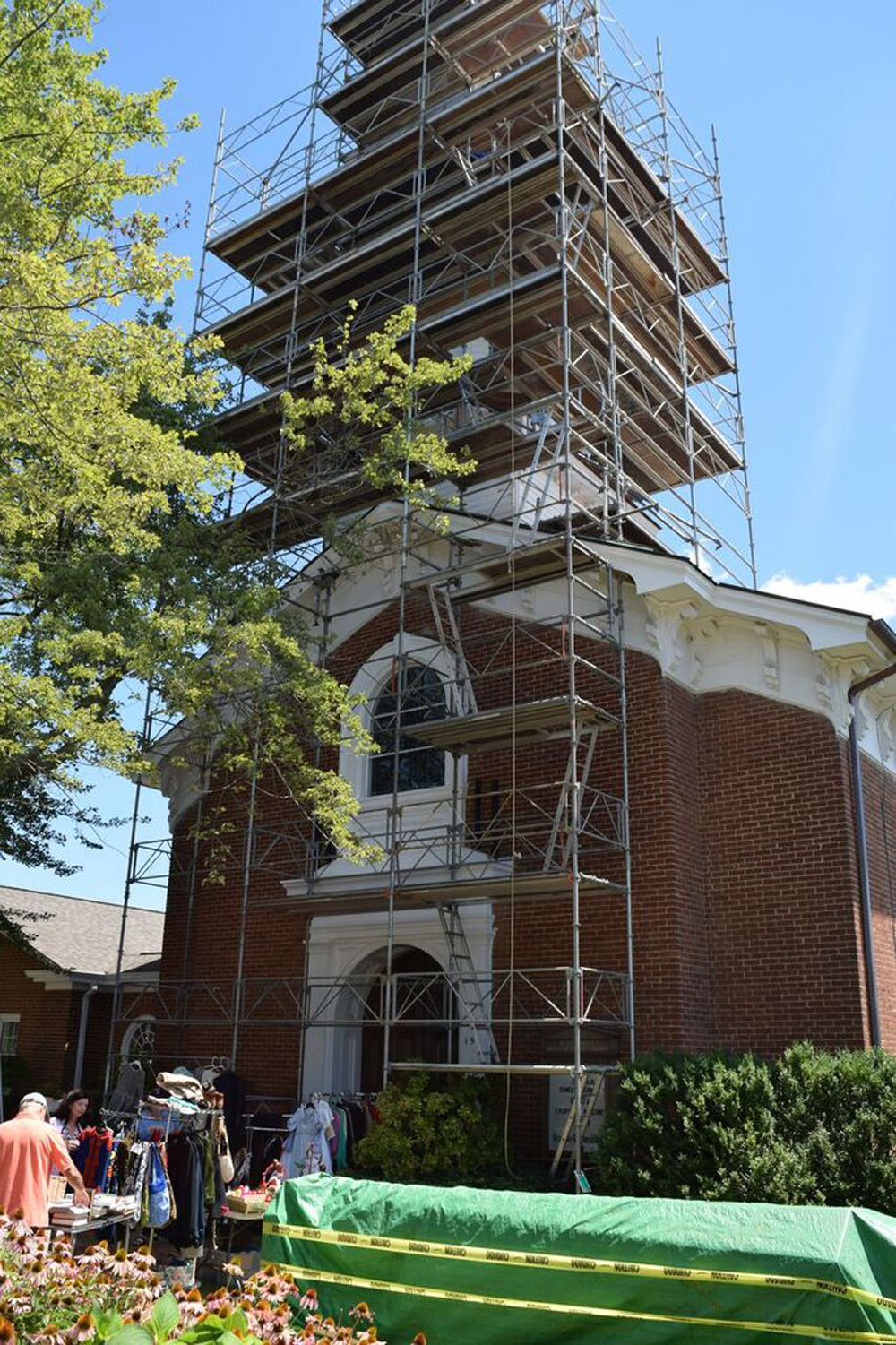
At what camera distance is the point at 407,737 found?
15.8 metres

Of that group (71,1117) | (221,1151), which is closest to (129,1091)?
(71,1117)

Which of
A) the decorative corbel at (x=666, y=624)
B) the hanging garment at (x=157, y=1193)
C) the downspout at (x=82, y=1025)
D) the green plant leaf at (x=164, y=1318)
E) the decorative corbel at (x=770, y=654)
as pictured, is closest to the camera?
the green plant leaf at (x=164, y=1318)

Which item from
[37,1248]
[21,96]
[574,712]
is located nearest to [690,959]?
[574,712]

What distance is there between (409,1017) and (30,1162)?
25.1ft

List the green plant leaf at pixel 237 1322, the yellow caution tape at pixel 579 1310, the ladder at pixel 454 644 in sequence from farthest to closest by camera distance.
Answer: the ladder at pixel 454 644
the yellow caution tape at pixel 579 1310
the green plant leaf at pixel 237 1322

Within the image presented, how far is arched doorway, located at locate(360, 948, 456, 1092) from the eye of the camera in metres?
14.5

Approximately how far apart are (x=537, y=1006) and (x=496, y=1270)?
26.8ft

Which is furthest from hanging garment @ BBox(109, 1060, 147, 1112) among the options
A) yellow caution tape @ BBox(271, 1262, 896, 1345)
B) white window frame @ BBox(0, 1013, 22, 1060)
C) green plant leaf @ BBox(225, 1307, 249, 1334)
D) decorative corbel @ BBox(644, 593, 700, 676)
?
green plant leaf @ BBox(225, 1307, 249, 1334)

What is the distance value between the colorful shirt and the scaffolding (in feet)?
16.3

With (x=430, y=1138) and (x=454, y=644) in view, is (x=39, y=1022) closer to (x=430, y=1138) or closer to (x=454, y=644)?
(x=454, y=644)

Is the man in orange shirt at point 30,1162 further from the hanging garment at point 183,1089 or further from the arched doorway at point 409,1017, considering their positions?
the arched doorway at point 409,1017

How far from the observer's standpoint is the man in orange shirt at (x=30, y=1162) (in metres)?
7.71

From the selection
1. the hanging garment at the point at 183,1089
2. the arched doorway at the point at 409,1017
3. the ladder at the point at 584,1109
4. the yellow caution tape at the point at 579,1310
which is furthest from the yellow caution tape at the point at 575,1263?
the arched doorway at the point at 409,1017

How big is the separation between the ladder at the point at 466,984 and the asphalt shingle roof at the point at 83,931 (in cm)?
780
